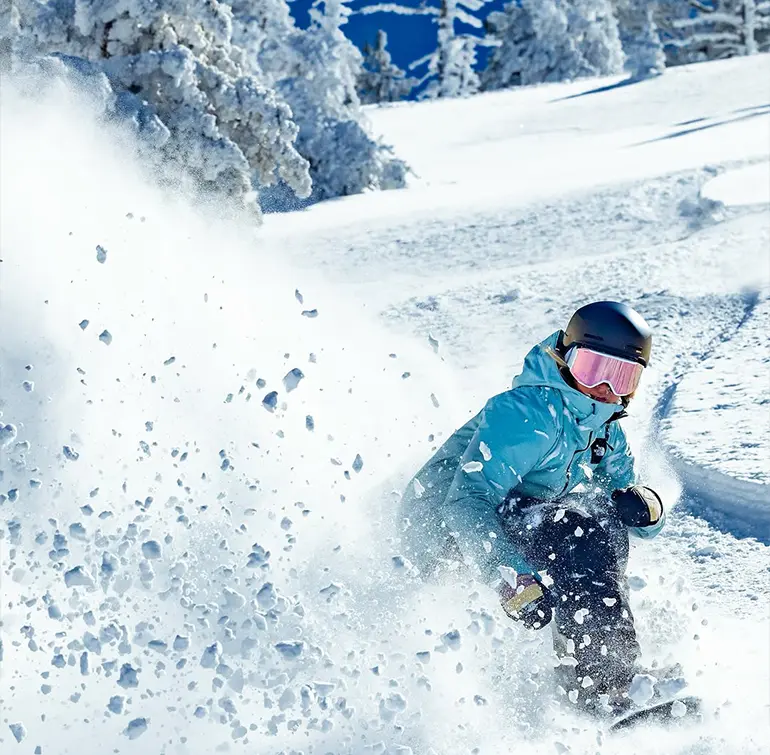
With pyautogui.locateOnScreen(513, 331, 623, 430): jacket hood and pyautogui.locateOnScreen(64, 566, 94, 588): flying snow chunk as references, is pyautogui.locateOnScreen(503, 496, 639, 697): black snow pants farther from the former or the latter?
pyautogui.locateOnScreen(64, 566, 94, 588): flying snow chunk

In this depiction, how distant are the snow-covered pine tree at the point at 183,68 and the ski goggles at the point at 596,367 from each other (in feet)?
25.8

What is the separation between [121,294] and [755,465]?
384cm

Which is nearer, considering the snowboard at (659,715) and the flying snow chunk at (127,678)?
the flying snow chunk at (127,678)

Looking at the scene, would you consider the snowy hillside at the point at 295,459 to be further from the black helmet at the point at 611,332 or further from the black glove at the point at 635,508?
the black helmet at the point at 611,332

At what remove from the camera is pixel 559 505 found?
3732 mm

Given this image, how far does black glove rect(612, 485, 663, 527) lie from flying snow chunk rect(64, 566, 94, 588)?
193 centimetres

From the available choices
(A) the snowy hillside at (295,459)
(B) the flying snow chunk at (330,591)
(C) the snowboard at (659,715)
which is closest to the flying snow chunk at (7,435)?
(A) the snowy hillside at (295,459)

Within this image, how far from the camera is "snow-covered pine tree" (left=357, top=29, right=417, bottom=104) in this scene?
43375mm

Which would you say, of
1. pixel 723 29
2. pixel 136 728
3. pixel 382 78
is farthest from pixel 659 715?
pixel 723 29

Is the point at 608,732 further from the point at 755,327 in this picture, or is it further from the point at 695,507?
the point at 755,327

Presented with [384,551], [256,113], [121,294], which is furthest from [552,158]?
[384,551]

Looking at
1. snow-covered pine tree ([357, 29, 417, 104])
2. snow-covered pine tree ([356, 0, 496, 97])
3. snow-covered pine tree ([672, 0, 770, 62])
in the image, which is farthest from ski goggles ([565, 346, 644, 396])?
snow-covered pine tree ([357, 29, 417, 104])

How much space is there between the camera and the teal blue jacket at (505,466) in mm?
3592

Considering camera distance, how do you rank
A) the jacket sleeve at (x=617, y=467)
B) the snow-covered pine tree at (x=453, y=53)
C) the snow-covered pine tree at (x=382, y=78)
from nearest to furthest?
the jacket sleeve at (x=617, y=467), the snow-covered pine tree at (x=453, y=53), the snow-covered pine tree at (x=382, y=78)
